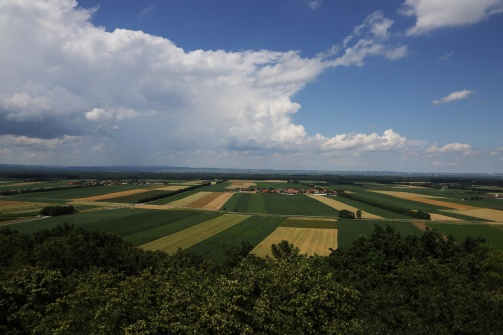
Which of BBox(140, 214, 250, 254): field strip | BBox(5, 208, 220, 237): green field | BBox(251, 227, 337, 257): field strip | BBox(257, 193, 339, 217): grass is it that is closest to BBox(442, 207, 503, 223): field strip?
BBox(257, 193, 339, 217): grass

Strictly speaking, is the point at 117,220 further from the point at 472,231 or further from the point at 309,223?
the point at 472,231

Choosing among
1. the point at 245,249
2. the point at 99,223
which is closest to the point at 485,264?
the point at 245,249

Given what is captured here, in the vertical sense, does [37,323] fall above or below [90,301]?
below

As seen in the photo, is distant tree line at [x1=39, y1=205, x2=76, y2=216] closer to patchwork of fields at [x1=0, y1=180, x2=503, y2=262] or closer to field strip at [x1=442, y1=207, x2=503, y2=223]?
patchwork of fields at [x1=0, y1=180, x2=503, y2=262]

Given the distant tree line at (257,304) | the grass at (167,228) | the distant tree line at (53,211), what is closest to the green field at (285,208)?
the grass at (167,228)

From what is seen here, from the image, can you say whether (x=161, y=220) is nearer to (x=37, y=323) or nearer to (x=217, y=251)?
(x=217, y=251)

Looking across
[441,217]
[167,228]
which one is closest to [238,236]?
[167,228]

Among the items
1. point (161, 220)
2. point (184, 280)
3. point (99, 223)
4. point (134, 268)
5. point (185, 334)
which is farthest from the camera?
point (161, 220)

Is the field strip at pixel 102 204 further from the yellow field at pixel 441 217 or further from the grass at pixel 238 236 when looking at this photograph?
the yellow field at pixel 441 217
